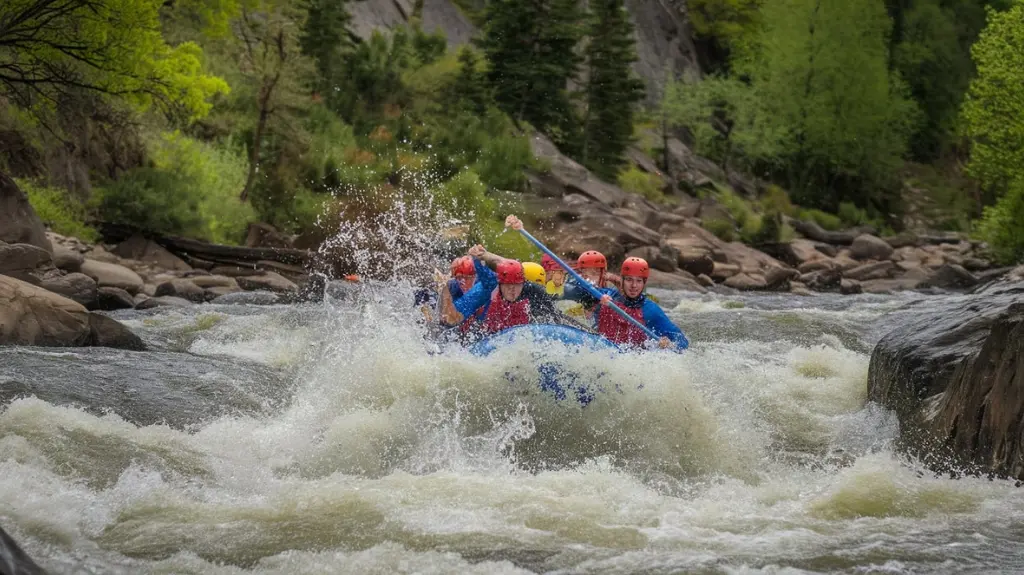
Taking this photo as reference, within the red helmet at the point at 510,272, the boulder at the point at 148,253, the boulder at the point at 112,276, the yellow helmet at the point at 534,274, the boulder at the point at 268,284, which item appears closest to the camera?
the red helmet at the point at 510,272

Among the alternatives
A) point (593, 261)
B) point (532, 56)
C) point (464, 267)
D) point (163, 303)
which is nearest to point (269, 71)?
point (163, 303)

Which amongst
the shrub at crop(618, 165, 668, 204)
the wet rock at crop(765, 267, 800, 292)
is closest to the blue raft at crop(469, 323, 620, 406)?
the wet rock at crop(765, 267, 800, 292)

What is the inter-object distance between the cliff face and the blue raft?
103 ft

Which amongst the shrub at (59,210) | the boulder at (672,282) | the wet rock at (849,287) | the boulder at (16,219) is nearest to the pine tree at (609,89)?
the wet rock at (849,287)

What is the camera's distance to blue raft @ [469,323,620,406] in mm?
8094

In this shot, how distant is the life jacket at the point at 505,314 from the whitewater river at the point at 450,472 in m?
0.60

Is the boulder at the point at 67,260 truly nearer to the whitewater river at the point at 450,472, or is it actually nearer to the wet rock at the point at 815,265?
the whitewater river at the point at 450,472

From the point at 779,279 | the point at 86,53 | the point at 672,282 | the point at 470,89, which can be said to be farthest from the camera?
the point at 470,89

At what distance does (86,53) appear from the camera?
14.8 meters

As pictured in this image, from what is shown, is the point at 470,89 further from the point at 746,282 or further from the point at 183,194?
the point at 183,194

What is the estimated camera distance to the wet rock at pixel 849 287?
2486 cm

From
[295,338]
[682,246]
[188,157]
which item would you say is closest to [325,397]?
[295,338]

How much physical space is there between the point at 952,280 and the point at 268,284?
16.0 metres

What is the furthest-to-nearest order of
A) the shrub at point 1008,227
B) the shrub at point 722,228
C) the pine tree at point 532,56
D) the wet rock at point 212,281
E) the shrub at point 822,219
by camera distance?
the shrub at point 822,219, the pine tree at point 532,56, the shrub at point 722,228, the shrub at point 1008,227, the wet rock at point 212,281
